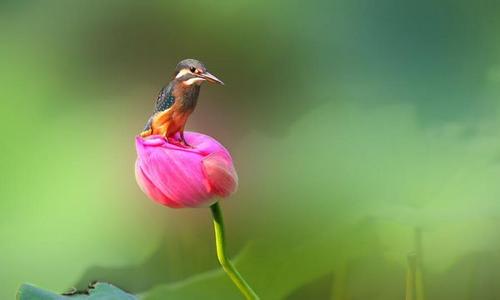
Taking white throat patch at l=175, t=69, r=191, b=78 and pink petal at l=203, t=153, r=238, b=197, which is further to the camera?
white throat patch at l=175, t=69, r=191, b=78

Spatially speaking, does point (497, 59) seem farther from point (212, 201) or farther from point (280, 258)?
point (212, 201)

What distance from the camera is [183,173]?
94 centimetres

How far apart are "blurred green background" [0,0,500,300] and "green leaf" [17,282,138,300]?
43 millimetres

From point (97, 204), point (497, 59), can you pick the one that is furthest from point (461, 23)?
point (97, 204)

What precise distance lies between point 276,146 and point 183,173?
0.49 m

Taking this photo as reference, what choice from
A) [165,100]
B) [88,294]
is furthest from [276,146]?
[88,294]

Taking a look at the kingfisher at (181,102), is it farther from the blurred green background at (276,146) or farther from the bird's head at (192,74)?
the blurred green background at (276,146)

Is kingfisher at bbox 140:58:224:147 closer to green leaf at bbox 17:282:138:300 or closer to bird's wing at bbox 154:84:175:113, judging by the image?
bird's wing at bbox 154:84:175:113

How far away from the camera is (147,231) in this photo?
4.58 feet

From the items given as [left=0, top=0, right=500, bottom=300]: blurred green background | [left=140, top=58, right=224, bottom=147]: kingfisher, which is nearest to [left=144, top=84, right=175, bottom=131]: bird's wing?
[left=140, top=58, right=224, bottom=147]: kingfisher

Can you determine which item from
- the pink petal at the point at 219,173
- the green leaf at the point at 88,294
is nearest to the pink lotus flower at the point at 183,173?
the pink petal at the point at 219,173

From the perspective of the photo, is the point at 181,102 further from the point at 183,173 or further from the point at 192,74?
the point at 183,173

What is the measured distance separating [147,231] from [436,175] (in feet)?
2.07

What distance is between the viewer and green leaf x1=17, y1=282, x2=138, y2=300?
108 centimetres
